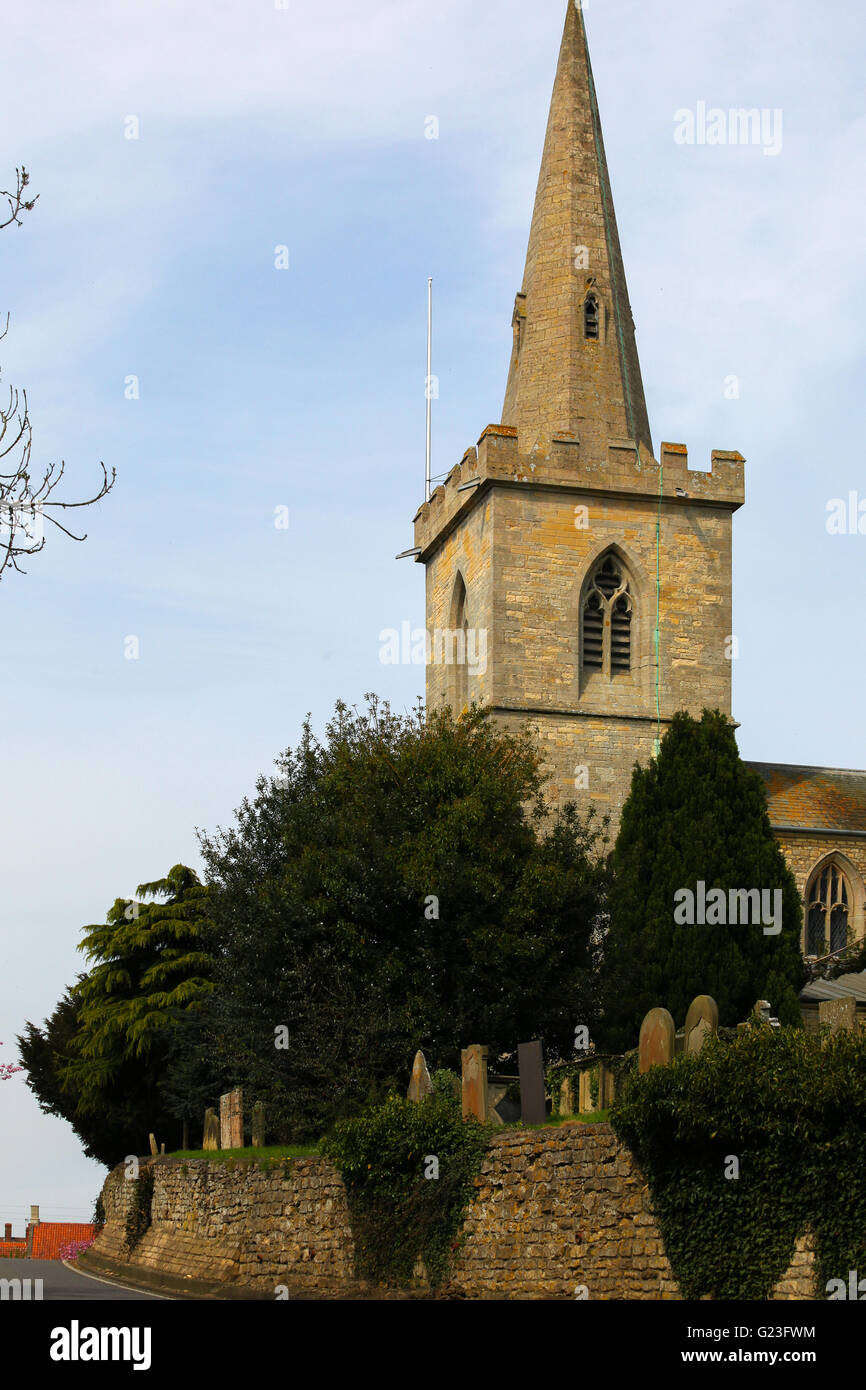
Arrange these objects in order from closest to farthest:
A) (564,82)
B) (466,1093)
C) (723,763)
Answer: (466,1093) < (723,763) < (564,82)

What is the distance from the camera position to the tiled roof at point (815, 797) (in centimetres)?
3744

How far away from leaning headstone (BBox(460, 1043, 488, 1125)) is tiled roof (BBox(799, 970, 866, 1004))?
11958 mm

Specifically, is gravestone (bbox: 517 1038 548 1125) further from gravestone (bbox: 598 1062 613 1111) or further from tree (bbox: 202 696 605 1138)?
tree (bbox: 202 696 605 1138)

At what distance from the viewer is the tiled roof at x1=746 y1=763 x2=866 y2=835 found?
123ft

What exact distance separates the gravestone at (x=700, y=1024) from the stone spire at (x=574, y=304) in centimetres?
2406

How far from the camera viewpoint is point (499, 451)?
36.8 meters

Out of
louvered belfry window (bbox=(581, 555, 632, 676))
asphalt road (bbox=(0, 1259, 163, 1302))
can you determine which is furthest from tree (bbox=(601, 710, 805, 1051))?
asphalt road (bbox=(0, 1259, 163, 1302))

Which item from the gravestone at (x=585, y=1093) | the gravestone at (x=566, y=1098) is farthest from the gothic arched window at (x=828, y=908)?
the gravestone at (x=585, y=1093)

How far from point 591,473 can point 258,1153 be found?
19956 millimetres

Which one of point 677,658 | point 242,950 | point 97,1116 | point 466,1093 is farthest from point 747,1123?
point 97,1116

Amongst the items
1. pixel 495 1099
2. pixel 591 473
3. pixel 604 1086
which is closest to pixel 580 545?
pixel 591 473

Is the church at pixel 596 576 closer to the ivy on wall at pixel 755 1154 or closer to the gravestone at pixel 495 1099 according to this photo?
the gravestone at pixel 495 1099
